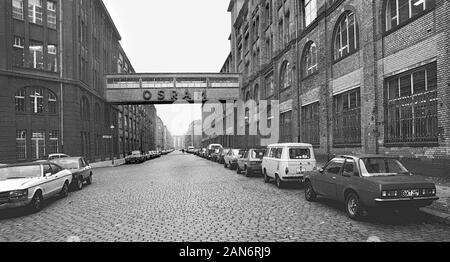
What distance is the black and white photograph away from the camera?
23.3 feet

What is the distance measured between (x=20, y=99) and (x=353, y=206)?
29.9 metres

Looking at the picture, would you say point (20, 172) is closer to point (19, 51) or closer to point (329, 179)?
point (329, 179)

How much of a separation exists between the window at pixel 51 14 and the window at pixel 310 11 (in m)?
23.2

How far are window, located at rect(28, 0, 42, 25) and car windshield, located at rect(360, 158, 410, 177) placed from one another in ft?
104

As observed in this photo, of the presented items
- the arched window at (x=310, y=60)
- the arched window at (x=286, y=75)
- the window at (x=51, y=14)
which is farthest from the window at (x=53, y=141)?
the arched window at (x=310, y=60)

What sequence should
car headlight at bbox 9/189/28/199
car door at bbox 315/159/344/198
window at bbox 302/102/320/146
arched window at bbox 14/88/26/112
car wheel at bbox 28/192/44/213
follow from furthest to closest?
arched window at bbox 14/88/26/112 < window at bbox 302/102/320/146 < car wheel at bbox 28/192/44/213 < car headlight at bbox 9/189/28/199 < car door at bbox 315/159/344/198

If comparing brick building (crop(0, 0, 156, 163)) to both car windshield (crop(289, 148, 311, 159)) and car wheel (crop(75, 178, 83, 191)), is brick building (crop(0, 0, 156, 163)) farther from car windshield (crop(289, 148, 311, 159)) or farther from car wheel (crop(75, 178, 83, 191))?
car windshield (crop(289, 148, 311, 159))

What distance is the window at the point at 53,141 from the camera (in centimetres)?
3077

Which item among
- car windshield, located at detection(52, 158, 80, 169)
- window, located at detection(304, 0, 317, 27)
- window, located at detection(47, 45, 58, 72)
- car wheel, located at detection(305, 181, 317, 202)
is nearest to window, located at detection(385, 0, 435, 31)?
car wheel, located at detection(305, 181, 317, 202)

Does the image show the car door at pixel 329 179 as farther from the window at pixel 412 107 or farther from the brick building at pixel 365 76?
the window at pixel 412 107

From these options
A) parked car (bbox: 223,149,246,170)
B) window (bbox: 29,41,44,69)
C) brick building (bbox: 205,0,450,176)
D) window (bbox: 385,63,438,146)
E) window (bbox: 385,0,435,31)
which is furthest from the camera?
window (bbox: 29,41,44,69)

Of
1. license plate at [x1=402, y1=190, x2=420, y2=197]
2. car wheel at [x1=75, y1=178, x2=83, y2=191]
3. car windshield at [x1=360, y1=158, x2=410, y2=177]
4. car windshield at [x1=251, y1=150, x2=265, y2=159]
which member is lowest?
car wheel at [x1=75, y1=178, x2=83, y2=191]

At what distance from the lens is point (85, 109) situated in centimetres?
3734

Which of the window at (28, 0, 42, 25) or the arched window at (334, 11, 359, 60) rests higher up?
the window at (28, 0, 42, 25)
